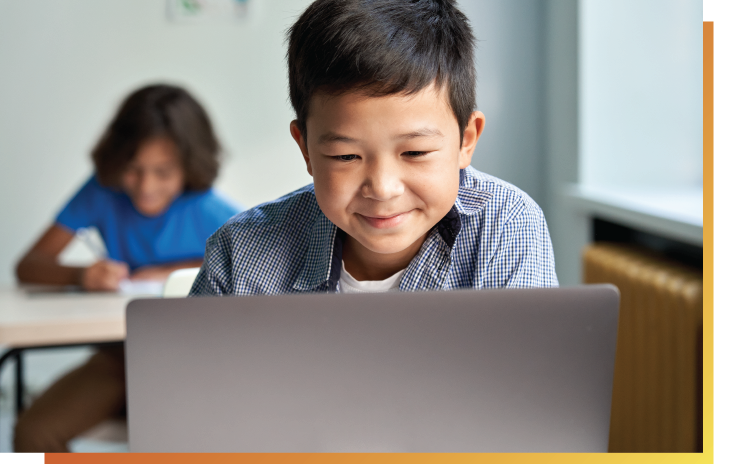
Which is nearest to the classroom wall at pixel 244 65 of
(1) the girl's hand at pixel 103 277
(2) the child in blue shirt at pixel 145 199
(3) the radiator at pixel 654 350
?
(2) the child in blue shirt at pixel 145 199

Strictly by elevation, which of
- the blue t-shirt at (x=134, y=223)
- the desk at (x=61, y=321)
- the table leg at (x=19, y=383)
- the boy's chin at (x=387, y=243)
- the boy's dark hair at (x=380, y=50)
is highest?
the boy's dark hair at (x=380, y=50)

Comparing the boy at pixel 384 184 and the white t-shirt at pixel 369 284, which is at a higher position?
the boy at pixel 384 184

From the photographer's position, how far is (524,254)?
0.87 meters

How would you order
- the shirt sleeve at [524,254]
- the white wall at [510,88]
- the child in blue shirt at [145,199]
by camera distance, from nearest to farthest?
the shirt sleeve at [524,254]
the white wall at [510,88]
the child in blue shirt at [145,199]

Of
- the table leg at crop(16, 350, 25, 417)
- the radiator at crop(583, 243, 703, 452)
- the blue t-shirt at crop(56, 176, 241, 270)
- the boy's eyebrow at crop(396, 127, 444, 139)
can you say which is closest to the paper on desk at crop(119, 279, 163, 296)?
the blue t-shirt at crop(56, 176, 241, 270)

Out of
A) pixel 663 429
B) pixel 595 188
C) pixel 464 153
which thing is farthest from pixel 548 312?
pixel 595 188

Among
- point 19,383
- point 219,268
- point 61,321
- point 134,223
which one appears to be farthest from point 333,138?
point 19,383

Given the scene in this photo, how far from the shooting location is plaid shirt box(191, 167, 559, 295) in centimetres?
89

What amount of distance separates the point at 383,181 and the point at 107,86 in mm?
2152

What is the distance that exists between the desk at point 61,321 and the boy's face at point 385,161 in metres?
0.76

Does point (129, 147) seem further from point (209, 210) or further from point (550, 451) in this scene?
point (550, 451)

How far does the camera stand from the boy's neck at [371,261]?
3.09 feet

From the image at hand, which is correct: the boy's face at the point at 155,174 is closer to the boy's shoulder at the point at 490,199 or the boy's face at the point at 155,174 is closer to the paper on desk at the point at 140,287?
the paper on desk at the point at 140,287

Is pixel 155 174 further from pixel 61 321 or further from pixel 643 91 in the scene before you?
pixel 643 91
